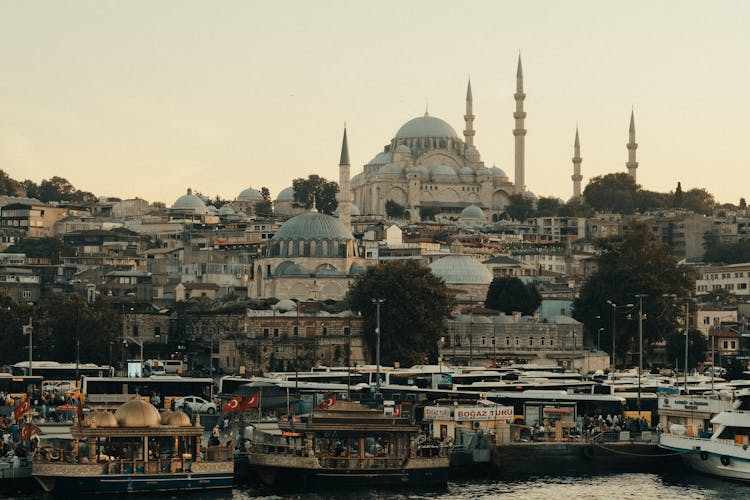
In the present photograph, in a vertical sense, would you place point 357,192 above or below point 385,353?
above

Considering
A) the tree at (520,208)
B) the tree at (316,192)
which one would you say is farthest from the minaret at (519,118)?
the tree at (316,192)

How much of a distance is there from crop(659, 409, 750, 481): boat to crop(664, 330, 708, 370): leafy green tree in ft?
121

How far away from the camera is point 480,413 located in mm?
50688

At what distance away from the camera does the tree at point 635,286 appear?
90.2 m

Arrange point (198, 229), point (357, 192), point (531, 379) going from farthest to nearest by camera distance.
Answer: point (357, 192), point (198, 229), point (531, 379)

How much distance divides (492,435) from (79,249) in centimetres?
8303

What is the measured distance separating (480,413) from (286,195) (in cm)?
11218

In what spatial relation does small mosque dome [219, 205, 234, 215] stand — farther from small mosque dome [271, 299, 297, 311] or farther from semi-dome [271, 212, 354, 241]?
small mosque dome [271, 299, 297, 311]

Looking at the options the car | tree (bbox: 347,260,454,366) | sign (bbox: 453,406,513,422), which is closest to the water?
sign (bbox: 453,406,513,422)

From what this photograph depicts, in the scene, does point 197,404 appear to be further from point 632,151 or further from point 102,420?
point 632,151

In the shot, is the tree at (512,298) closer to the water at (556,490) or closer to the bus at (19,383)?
the bus at (19,383)

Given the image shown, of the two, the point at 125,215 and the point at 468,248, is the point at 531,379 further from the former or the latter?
the point at 125,215

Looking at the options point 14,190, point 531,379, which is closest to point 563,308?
point 531,379

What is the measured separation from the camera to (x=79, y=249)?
128500 millimetres
